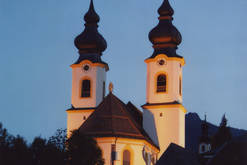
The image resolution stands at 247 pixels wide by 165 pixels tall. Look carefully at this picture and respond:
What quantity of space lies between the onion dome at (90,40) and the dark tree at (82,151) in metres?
20.0

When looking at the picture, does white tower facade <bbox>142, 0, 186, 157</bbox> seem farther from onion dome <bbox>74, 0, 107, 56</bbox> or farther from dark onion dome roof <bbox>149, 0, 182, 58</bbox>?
onion dome <bbox>74, 0, 107, 56</bbox>

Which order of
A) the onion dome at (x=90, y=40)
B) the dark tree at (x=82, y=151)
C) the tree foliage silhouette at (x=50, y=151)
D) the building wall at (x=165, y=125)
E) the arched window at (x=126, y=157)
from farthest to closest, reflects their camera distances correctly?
the onion dome at (x=90, y=40) → the building wall at (x=165, y=125) → the arched window at (x=126, y=157) → the dark tree at (x=82, y=151) → the tree foliage silhouette at (x=50, y=151)

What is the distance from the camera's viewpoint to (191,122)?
157 metres

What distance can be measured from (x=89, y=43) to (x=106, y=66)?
8.89 feet

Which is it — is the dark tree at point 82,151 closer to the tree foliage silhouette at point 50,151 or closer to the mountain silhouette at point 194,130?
the tree foliage silhouette at point 50,151

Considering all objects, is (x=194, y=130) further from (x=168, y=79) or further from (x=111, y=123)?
(x=111, y=123)

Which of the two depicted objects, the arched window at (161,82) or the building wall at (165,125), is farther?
the arched window at (161,82)

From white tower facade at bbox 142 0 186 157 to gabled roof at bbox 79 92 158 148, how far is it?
389 cm

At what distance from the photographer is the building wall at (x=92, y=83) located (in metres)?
66.6

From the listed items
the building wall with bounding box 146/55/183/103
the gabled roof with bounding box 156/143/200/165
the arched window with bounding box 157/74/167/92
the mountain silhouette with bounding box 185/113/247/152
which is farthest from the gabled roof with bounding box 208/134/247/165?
the mountain silhouette with bounding box 185/113/247/152

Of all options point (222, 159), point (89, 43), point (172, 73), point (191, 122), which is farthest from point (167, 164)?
point (191, 122)

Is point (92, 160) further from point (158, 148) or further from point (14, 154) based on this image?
point (158, 148)

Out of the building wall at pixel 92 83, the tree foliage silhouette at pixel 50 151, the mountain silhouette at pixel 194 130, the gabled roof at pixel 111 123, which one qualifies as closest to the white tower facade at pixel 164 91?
the gabled roof at pixel 111 123

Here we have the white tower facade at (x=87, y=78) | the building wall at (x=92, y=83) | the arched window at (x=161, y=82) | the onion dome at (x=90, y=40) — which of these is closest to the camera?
the arched window at (x=161, y=82)
